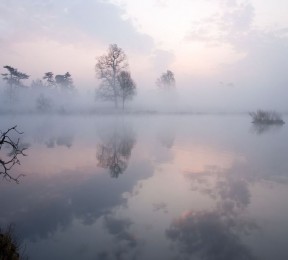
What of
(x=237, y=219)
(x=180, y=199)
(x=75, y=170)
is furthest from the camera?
(x=75, y=170)

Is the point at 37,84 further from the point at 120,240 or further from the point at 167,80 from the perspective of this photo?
the point at 120,240

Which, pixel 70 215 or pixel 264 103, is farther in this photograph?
pixel 264 103

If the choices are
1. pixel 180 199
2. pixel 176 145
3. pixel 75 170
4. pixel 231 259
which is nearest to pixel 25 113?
pixel 176 145

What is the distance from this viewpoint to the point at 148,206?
11805mm

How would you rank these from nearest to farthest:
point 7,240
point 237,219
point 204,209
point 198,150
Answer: point 7,240
point 237,219
point 204,209
point 198,150

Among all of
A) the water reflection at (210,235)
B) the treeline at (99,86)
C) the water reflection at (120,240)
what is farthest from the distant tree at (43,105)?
the water reflection at (210,235)

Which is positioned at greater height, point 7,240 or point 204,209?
point 7,240

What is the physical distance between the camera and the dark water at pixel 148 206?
8.52 metres

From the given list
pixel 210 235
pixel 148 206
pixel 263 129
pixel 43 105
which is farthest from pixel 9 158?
pixel 43 105

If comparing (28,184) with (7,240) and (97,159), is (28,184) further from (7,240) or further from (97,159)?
(7,240)

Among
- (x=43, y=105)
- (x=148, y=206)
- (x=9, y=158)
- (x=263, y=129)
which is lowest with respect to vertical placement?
(x=148, y=206)

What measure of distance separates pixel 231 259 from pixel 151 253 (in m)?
2.04

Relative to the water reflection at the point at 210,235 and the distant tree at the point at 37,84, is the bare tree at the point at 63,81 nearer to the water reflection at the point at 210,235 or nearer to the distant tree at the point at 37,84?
the distant tree at the point at 37,84

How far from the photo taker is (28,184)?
14.7 meters
